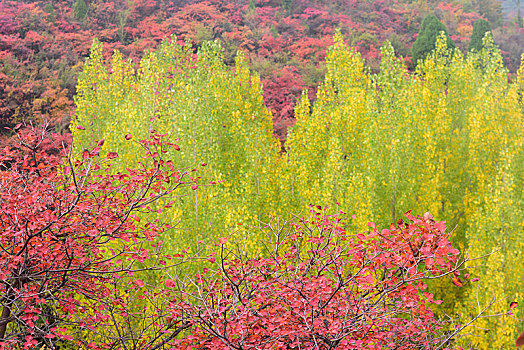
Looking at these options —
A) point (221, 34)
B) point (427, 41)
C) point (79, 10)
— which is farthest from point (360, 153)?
point (79, 10)

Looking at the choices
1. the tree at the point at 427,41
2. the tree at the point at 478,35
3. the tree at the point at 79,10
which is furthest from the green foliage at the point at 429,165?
the tree at the point at 79,10

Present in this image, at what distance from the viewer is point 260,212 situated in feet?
41.0

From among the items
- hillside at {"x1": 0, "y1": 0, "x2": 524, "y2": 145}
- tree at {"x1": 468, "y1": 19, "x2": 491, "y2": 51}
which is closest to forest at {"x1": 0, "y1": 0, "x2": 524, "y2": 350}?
hillside at {"x1": 0, "y1": 0, "x2": 524, "y2": 145}

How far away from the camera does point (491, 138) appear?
13.2 metres

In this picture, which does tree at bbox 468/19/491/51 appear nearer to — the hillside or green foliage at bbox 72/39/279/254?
the hillside

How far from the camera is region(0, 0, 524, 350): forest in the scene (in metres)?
3.87

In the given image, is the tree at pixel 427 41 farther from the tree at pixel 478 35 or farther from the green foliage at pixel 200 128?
the green foliage at pixel 200 128

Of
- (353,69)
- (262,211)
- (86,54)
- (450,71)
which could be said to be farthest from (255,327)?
(86,54)

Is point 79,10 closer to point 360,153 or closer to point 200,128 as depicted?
point 200,128

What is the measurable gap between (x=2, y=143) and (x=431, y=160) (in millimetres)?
19258

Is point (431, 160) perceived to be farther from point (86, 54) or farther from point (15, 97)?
point (86, 54)

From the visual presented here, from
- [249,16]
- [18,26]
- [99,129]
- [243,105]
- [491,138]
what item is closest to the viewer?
[491,138]

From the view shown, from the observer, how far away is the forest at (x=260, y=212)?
3.87 metres

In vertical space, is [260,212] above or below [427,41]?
below
